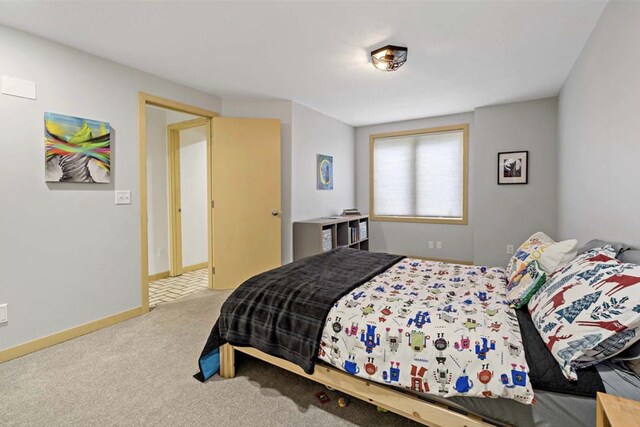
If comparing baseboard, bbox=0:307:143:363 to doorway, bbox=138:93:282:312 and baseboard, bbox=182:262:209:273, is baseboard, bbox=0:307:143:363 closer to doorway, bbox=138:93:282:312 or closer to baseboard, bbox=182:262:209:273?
doorway, bbox=138:93:282:312

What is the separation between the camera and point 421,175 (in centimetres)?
510

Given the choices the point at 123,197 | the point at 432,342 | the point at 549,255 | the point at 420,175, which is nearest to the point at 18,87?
the point at 123,197

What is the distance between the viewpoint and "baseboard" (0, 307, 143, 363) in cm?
224

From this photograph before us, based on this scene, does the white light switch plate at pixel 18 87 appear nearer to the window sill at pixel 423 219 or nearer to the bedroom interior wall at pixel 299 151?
the bedroom interior wall at pixel 299 151

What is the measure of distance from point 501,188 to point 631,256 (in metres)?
3.04

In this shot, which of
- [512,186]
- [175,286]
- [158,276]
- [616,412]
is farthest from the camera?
[158,276]

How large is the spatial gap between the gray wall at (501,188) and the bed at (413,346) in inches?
93.6

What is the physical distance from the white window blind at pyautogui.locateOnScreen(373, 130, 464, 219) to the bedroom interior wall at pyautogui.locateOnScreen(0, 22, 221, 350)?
3.66 meters

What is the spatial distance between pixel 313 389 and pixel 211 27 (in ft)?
8.38

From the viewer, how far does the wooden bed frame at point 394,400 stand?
130 cm

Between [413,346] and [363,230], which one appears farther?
[363,230]

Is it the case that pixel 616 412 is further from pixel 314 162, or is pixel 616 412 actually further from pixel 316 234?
pixel 314 162

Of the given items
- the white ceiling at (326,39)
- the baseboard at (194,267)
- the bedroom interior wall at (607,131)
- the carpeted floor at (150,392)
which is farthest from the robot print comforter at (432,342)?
the baseboard at (194,267)

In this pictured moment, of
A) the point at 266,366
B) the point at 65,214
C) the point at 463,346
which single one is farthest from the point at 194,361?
the point at 463,346
